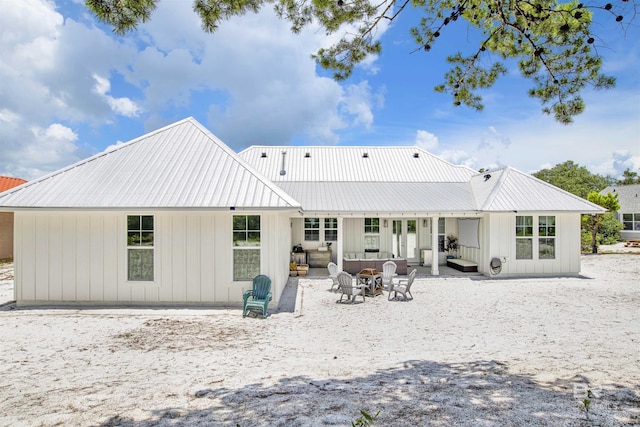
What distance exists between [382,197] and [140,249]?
10.1 metres

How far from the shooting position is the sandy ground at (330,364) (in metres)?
4.15

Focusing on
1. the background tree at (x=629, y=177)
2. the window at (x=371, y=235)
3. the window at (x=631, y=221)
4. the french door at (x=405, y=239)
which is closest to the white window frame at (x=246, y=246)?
the window at (x=371, y=235)

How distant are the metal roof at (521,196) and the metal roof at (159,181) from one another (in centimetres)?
921

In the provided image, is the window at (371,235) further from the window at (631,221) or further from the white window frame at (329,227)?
the window at (631,221)

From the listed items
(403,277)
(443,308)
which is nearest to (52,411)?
(443,308)

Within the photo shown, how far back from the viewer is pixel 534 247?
1440 centimetres

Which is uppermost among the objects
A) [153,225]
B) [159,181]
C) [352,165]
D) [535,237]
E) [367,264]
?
[352,165]

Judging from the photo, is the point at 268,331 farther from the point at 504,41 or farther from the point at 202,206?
the point at 504,41

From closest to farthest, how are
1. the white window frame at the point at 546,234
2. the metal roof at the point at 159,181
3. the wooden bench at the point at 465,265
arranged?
the metal roof at the point at 159,181 → the white window frame at the point at 546,234 → the wooden bench at the point at 465,265

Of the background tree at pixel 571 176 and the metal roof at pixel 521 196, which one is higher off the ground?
the background tree at pixel 571 176

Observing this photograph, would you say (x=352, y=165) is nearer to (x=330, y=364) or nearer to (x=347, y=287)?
(x=347, y=287)

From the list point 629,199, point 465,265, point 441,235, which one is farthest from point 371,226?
point 629,199

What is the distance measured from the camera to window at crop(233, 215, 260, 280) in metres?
9.64

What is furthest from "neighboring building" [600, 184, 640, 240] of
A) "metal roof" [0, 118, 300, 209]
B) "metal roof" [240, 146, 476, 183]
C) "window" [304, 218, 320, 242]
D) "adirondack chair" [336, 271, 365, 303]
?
"metal roof" [0, 118, 300, 209]
